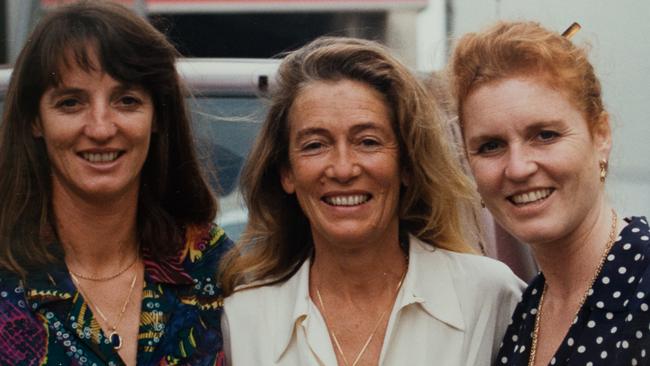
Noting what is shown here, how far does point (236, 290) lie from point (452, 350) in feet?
2.23

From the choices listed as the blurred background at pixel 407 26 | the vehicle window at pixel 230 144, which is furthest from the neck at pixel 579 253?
the blurred background at pixel 407 26

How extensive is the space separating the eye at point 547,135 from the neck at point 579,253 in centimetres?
23

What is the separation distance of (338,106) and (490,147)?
1.86ft

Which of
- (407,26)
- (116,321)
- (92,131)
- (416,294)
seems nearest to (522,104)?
(416,294)

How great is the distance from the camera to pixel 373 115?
3.86 metres

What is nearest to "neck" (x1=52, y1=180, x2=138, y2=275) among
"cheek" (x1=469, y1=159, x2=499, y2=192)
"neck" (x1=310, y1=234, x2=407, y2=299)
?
"neck" (x1=310, y1=234, x2=407, y2=299)

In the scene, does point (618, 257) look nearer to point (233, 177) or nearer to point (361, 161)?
point (361, 161)

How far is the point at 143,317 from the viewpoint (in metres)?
3.72

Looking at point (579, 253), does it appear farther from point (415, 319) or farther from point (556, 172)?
point (415, 319)

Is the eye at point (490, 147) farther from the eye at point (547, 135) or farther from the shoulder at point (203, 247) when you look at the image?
the shoulder at point (203, 247)

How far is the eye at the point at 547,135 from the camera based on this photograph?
3338mm

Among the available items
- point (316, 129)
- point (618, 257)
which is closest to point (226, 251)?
point (316, 129)

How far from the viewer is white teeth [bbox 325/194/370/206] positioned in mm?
3805

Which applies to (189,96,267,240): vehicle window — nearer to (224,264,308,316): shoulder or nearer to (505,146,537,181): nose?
(224,264,308,316): shoulder
